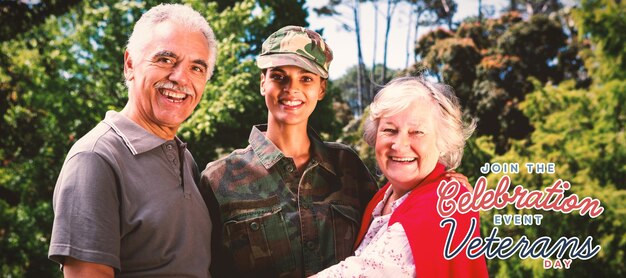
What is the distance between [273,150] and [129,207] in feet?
3.10

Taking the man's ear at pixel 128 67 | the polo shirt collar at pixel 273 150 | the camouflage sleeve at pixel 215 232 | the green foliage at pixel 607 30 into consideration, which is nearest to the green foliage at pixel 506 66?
the green foliage at pixel 607 30

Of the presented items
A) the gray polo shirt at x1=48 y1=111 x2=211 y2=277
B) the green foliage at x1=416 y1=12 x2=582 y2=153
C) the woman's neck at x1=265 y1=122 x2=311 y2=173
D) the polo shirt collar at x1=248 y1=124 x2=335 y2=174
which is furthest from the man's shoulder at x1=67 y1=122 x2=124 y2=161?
the green foliage at x1=416 y1=12 x2=582 y2=153

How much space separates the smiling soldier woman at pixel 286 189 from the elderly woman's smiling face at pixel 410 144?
1.38ft

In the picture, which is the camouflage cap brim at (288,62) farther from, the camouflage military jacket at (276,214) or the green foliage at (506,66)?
the green foliage at (506,66)

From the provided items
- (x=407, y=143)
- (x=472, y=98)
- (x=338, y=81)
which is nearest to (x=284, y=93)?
(x=407, y=143)

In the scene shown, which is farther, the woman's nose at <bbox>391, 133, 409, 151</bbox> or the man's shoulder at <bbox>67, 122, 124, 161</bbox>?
the woman's nose at <bbox>391, 133, 409, 151</bbox>

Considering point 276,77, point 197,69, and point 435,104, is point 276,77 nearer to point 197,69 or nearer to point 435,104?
point 197,69

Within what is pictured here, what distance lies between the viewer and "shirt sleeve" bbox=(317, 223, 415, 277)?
1.92m

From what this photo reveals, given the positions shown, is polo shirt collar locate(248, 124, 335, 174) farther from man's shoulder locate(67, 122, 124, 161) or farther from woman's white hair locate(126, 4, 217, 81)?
man's shoulder locate(67, 122, 124, 161)

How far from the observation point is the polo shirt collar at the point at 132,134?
192cm

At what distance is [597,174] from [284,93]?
9.50m

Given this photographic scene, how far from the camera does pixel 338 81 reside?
42781 mm

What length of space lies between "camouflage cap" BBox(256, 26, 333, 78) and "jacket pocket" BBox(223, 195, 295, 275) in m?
0.75

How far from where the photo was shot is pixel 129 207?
1806 mm
